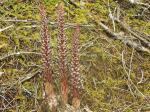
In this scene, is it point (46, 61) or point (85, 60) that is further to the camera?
point (85, 60)

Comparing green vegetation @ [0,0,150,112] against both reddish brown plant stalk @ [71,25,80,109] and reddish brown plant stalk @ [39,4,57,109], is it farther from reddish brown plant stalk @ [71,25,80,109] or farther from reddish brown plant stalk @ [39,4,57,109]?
reddish brown plant stalk @ [71,25,80,109]

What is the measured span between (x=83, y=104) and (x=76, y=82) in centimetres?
67

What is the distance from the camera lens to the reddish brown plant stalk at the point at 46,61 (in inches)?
107

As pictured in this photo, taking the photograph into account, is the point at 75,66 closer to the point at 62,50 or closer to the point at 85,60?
the point at 62,50

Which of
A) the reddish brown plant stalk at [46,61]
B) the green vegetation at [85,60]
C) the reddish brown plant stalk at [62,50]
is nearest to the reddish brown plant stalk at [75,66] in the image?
the reddish brown plant stalk at [62,50]

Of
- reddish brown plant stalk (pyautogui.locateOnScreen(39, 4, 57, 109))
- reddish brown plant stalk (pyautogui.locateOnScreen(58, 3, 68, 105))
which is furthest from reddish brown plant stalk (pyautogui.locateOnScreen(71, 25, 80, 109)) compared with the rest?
reddish brown plant stalk (pyautogui.locateOnScreen(39, 4, 57, 109))

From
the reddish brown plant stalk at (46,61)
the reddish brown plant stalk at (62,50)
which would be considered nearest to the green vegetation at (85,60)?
the reddish brown plant stalk at (46,61)

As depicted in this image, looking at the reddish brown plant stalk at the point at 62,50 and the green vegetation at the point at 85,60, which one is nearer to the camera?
the reddish brown plant stalk at the point at 62,50

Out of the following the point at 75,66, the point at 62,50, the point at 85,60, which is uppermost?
the point at 62,50

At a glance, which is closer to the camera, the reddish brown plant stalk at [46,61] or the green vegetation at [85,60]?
the reddish brown plant stalk at [46,61]

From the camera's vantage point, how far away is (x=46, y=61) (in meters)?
2.83

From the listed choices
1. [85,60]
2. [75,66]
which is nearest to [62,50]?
[75,66]

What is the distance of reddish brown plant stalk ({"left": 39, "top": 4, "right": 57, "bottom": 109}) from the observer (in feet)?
8.91

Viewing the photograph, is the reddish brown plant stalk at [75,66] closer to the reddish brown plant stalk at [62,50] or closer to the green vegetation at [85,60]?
the reddish brown plant stalk at [62,50]
